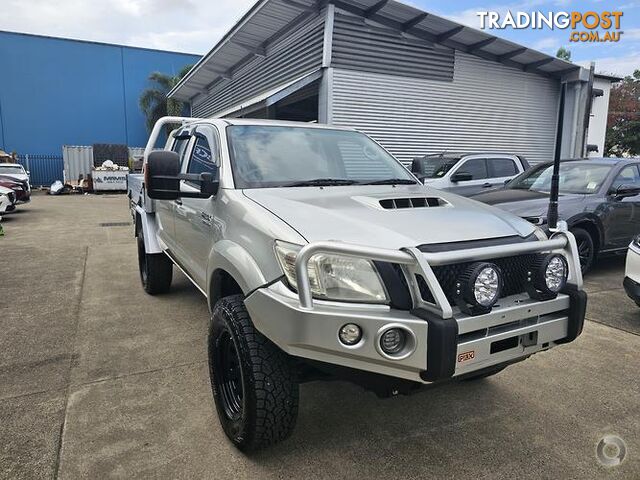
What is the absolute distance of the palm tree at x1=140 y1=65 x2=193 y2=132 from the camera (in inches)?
1089

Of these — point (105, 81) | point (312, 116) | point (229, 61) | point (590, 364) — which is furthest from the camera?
point (105, 81)

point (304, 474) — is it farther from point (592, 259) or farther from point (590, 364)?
point (592, 259)

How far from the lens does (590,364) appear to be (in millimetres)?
3594

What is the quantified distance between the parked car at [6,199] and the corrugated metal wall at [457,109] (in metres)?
8.87

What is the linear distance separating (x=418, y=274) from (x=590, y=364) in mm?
2426

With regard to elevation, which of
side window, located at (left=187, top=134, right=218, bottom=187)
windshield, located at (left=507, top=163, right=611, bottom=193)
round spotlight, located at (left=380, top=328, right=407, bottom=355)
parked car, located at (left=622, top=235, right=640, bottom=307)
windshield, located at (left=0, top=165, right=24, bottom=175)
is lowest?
parked car, located at (left=622, top=235, right=640, bottom=307)

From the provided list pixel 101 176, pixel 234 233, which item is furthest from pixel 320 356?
pixel 101 176

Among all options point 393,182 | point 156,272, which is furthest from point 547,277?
point 156,272

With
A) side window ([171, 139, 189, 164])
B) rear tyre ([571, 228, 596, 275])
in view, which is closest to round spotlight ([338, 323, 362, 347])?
side window ([171, 139, 189, 164])

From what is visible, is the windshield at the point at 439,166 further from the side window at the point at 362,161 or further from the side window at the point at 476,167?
the side window at the point at 362,161

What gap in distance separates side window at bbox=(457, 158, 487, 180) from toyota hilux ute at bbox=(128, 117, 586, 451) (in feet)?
20.8

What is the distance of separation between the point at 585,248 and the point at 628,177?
1.32 metres

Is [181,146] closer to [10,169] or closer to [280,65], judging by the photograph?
[280,65]

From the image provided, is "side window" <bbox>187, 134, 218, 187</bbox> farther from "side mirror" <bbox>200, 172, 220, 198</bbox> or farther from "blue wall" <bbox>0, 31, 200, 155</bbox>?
"blue wall" <bbox>0, 31, 200, 155</bbox>
